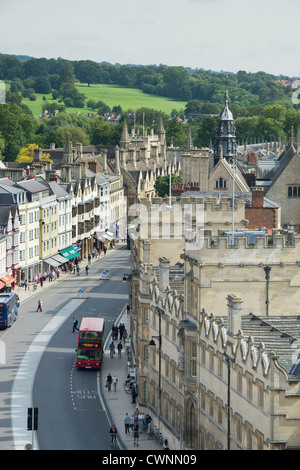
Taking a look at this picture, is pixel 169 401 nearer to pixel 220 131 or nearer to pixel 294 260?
pixel 294 260

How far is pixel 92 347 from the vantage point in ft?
308

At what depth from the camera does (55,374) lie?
3634 inches

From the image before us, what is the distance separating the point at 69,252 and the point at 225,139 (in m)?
24.0

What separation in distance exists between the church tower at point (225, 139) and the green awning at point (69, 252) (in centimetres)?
1952

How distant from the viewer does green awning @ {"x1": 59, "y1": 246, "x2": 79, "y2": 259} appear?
146875mm

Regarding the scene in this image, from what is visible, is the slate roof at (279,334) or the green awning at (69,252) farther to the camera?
the green awning at (69,252)

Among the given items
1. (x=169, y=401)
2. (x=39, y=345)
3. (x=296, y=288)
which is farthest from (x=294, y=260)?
(x=39, y=345)

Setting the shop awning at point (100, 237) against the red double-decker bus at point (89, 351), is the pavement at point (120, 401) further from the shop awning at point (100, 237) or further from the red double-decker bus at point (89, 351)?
the shop awning at point (100, 237)

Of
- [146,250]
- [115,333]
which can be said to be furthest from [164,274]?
[115,333]

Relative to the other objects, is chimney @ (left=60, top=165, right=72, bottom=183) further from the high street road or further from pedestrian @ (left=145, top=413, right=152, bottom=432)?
pedestrian @ (left=145, top=413, right=152, bottom=432)

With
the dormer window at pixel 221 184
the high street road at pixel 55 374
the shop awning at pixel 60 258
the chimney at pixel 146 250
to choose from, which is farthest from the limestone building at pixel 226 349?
the shop awning at pixel 60 258

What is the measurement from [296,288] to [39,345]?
1454 inches

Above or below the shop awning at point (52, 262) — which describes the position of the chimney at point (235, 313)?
above

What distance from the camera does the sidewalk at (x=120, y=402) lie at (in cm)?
7438
